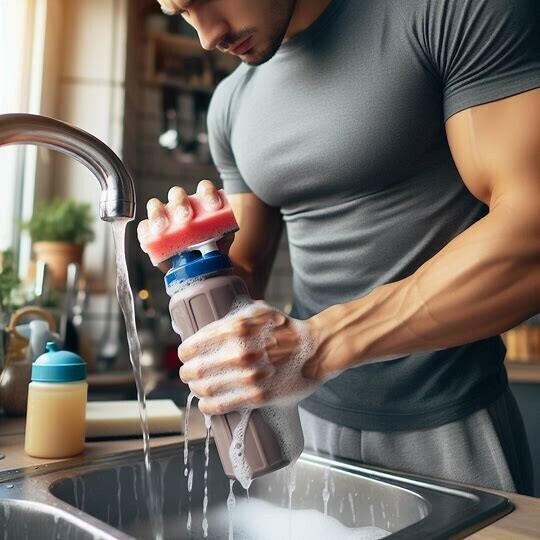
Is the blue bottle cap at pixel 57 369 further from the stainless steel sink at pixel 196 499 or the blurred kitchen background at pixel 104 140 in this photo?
the blurred kitchen background at pixel 104 140

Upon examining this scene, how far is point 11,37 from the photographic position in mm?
2152

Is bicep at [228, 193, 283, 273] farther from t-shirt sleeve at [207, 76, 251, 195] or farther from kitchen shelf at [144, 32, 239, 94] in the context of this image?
kitchen shelf at [144, 32, 239, 94]

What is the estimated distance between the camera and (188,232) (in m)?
0.57

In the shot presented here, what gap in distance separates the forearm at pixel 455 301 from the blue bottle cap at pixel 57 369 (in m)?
0.36

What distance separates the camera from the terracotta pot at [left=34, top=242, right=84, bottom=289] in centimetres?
200

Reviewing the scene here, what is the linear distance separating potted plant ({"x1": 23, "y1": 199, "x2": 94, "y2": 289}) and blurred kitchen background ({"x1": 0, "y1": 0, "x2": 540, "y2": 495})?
0.03m

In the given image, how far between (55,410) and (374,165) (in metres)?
0.52

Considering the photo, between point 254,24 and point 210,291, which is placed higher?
point 254,24

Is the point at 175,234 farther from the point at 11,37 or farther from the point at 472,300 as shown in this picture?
the point at 11,37

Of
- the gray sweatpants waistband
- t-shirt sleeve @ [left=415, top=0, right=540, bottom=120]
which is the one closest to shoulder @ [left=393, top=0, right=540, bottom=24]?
t-shirt sleeve @ [left=415, top=0, right=540, bottom=120]

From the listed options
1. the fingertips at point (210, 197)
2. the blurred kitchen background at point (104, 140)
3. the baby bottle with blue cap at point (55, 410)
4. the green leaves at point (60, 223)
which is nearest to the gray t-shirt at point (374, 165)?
the fingertips at point (210, 197)

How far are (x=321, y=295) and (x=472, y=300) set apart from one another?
14.7 inches

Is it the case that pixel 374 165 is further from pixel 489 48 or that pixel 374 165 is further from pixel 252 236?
pixel 252 236

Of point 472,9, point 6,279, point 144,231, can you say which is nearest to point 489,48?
point 472,9
